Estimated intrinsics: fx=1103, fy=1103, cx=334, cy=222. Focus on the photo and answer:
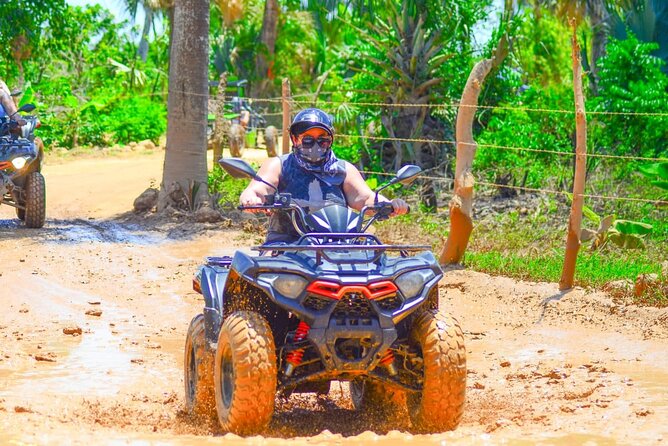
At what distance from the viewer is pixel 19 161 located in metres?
12.5

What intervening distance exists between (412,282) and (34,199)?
879cm

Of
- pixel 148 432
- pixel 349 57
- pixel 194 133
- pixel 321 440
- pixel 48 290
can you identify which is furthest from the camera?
pixel 349 57

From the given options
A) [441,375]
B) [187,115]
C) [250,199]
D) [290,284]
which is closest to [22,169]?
[187,115]

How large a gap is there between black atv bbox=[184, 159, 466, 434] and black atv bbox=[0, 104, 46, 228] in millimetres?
7634

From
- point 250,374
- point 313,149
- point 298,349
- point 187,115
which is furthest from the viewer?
point 187,115

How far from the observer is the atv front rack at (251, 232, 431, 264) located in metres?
5.01

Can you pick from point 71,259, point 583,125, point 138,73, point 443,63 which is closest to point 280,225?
point 583,125

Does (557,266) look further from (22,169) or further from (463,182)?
(22,169)

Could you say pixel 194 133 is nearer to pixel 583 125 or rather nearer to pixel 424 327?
pixel 583 125

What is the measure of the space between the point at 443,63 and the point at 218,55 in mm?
21280

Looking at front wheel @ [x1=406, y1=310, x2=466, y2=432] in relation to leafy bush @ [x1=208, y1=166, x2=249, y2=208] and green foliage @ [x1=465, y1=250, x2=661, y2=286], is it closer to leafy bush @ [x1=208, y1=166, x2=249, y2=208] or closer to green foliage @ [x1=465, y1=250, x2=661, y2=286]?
green foliage @ [x1=465, y1=250, x2=661, y2=286]

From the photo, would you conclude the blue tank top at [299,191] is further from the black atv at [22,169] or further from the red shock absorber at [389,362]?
the black atv at [22,169]

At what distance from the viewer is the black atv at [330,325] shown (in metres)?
4.93

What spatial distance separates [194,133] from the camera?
46.5ft
